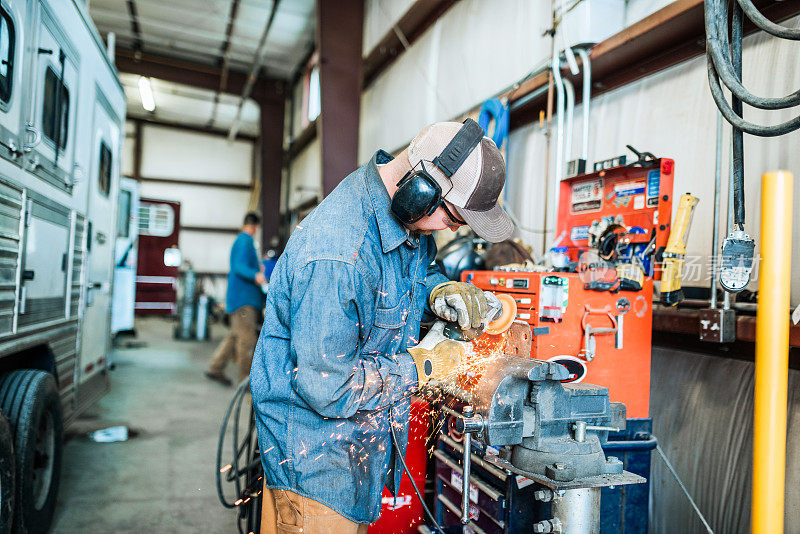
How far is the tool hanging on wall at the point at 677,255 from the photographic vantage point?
1985mm

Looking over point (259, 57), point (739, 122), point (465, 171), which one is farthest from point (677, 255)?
point (259, 57)

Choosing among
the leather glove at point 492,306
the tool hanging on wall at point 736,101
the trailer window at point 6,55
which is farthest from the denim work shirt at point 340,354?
the trailer window at point 6,55

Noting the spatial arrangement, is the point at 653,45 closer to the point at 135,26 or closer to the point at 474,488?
the point at 474,488

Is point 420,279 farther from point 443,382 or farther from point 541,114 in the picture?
point 541,114

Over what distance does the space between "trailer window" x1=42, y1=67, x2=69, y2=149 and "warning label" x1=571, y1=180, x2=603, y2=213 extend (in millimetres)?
2503

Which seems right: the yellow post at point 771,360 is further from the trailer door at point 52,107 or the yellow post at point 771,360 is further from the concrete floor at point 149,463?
the concrete floor at point 149,463

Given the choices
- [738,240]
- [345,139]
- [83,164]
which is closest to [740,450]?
[738,240]

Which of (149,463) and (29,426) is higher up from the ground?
(29,426)

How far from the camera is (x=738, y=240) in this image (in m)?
1.52

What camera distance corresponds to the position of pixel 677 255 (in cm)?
199

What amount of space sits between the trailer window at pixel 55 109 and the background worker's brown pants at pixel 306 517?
6.53 ft

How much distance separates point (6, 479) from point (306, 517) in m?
1.35

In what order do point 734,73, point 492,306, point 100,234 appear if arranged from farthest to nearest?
point 100,234 → point 492,306 → point 734,73

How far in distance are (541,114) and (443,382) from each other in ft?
8.28
